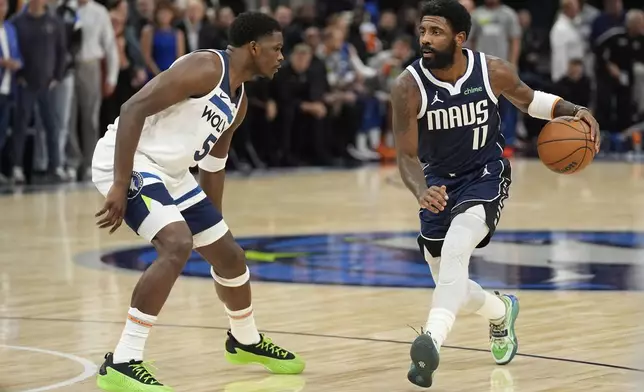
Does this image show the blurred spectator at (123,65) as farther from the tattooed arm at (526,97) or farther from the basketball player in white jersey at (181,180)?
the tattooed arm at (526,97)

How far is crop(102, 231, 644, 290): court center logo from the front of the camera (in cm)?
885

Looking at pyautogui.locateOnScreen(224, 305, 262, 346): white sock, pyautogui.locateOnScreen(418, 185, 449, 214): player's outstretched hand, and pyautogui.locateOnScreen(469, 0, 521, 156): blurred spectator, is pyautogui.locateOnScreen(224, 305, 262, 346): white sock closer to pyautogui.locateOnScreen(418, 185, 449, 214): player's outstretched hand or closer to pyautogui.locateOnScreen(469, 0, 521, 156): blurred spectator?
pyautogui.locateOnScreen(418, 185, 449, 214): player's outstretched hand

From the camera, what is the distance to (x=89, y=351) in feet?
21.6

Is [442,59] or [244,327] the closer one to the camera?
[442,59]

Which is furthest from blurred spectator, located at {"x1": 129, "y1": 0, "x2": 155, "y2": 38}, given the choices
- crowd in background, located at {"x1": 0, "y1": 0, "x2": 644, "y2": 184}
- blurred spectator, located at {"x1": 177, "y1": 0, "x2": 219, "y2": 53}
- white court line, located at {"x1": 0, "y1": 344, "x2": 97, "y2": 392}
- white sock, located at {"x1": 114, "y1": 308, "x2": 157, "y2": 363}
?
white sock, located at {"x1": 114, "y1": 308, "x2": 157, "y2": 363}

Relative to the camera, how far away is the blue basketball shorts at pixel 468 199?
5980 mm

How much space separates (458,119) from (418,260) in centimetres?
390

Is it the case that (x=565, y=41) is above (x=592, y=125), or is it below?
below

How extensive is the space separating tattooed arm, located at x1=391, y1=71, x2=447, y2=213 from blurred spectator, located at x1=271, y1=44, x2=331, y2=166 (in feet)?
40.6

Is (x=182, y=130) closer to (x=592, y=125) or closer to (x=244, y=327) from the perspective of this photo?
(x=244, y=327)

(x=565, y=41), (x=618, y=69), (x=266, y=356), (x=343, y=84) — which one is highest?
(x=266, y=356)

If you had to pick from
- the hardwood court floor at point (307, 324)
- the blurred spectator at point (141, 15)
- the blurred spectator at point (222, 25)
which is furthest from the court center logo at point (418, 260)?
the blurred spectator at point (141, 15)

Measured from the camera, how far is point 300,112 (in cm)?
1923

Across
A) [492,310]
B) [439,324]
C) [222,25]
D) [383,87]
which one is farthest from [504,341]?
[383,87]
